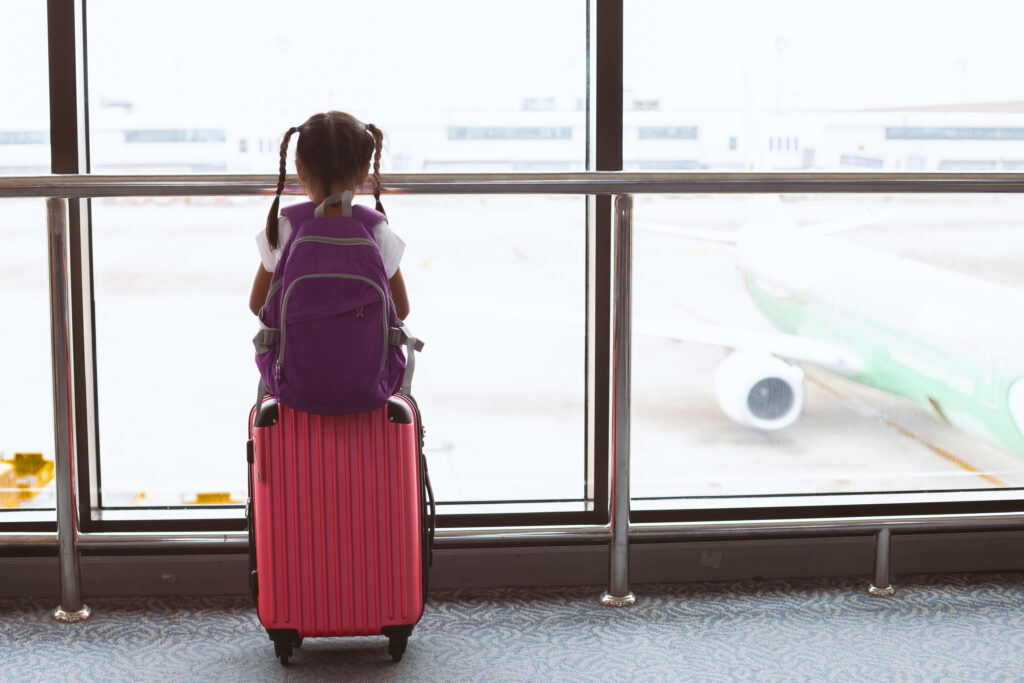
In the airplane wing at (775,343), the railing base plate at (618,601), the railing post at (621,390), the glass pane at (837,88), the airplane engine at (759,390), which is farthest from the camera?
the airplane wing at (775,343)

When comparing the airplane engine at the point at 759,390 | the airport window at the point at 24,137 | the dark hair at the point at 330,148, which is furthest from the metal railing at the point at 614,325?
the airplane engine at the point at 759,390

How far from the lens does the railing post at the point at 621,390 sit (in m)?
1.71

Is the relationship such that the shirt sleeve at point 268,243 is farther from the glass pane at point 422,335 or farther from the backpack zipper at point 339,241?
the glass pane at point 422,335

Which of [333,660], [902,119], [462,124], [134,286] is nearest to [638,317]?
[462,124]

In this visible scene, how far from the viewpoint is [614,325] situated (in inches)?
68.6

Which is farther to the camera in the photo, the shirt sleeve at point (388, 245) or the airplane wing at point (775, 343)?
the airplane wing at point (775, 343)

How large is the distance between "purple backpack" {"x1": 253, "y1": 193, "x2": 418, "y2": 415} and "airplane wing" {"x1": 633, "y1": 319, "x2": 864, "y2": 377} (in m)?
1.06

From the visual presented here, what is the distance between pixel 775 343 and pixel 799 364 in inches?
5.8

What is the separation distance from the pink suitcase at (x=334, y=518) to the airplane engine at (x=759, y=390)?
1.07 m

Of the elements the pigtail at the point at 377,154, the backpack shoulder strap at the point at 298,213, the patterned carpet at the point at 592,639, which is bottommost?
the patterned carpet at the point at 592,639

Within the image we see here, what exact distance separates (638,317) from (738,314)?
513 millimetres

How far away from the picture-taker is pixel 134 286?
1978 mm

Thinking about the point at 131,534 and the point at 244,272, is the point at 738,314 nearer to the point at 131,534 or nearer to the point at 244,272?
the point at 244,272

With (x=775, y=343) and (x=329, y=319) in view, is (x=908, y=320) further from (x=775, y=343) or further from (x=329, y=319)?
(x=329, y=319)
